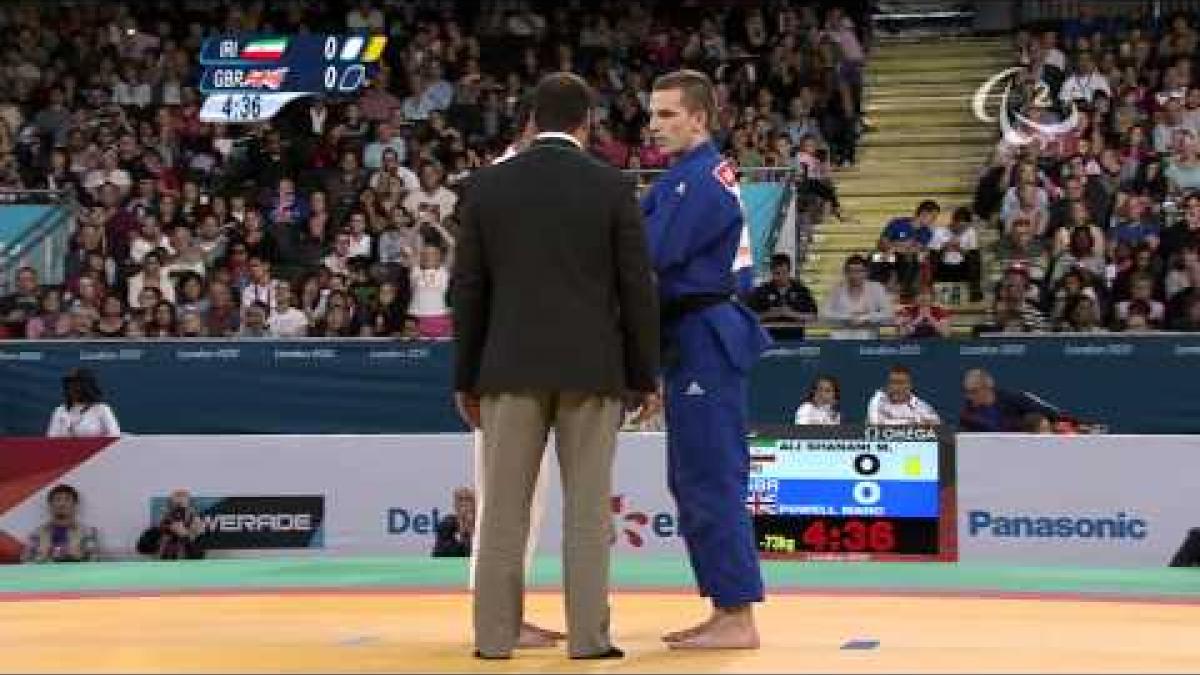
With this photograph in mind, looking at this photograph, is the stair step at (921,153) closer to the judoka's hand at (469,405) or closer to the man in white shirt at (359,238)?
the man in white shirt at (359,238)

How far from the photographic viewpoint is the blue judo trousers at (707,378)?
830cm

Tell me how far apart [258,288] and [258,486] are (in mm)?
5613

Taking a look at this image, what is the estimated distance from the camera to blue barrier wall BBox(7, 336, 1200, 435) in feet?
59.1

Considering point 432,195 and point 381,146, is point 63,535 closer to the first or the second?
point 432,195

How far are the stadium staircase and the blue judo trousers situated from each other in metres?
13.0

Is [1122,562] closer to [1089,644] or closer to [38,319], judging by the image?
[1089,644]

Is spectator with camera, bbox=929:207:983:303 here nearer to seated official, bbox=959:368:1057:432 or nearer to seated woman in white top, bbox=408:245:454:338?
seated official, bbox=959:368:1057:432

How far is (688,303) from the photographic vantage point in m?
8.37

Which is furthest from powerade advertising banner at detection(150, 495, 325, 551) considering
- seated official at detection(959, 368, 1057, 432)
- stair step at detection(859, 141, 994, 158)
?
stair step at detection(859, 141, 994, 158)
